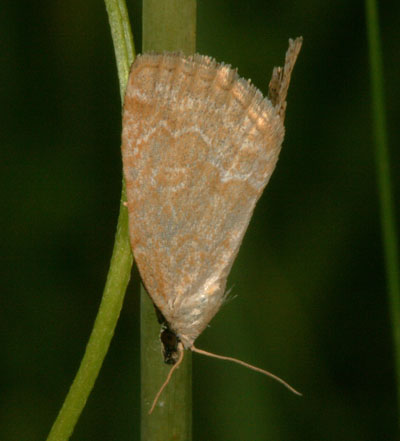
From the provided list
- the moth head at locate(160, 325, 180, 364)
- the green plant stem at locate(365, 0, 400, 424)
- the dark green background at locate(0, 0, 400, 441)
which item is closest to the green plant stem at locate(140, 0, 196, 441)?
the moth head at locate(160, 325, 180, 364)

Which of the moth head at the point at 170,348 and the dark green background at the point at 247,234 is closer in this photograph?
the moth head at the point at 170,348

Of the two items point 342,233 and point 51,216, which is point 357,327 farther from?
point 51,216

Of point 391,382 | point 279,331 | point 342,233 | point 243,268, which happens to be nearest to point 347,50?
point 342,233

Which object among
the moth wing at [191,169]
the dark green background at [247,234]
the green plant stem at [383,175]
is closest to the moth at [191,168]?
the moth wing at [191,169]

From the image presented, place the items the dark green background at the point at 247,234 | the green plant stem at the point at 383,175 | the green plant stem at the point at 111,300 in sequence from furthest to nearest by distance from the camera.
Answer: the dark green background at the point at 247,234, the green plant stem at the point at 383,175, the green plant stem at the point at 111,300

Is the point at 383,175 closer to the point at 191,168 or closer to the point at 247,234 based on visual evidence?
the point at 191,168

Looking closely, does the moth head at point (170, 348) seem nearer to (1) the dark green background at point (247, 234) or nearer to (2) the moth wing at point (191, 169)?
(2) the moth wing at point (191, 169)

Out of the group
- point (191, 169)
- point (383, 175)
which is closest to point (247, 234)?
point (383, 175)
